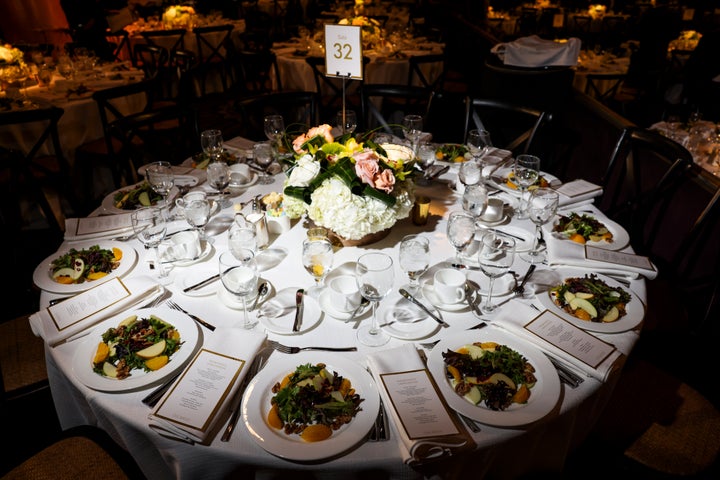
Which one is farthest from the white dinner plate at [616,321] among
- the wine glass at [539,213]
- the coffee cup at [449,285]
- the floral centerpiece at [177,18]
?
the floral centerpiece at [177,18]

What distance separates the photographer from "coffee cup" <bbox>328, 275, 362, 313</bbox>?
1.52 m

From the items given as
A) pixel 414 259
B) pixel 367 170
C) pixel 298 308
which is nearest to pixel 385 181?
pixel 367 170

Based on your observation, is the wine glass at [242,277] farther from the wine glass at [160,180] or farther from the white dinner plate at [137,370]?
the wine glass at [160,180]

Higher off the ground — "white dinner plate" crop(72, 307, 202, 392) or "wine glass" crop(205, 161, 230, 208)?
"wine glass" crop(205, 161, 230, 208)

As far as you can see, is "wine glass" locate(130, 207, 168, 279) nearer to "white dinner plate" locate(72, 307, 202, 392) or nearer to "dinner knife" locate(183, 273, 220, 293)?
"dinner knife" locate(183, 273, 220, 293)

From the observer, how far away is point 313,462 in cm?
109

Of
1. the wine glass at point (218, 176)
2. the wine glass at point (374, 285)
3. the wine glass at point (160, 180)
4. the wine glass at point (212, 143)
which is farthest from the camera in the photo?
the wine glass at point (212, 143)

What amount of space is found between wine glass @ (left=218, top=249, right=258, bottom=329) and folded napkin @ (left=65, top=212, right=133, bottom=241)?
0.62 meters

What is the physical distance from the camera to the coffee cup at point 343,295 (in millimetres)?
1518

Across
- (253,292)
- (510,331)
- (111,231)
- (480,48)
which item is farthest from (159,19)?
(510,331)

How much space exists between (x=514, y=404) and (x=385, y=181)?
88 cm

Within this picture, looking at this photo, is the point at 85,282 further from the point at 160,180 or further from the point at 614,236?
the point at 614,236

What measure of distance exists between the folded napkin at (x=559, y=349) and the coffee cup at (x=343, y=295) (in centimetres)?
45

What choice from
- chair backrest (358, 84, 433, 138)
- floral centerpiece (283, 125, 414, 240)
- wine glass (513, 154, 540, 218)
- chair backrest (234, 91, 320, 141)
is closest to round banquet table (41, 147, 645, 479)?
floral centerpiece (283, 125, 414, 240)
